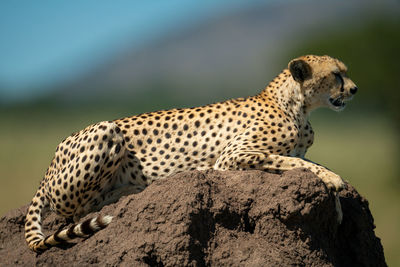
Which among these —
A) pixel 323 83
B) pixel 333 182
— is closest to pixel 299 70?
pixel 323 83

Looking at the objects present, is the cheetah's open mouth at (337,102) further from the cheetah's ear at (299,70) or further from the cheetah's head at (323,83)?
the cheetah's ear at (299,70)

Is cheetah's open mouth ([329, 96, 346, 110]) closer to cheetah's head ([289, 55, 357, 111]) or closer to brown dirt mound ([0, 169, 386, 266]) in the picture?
cheetah's head ([289, 55, 357, 111])

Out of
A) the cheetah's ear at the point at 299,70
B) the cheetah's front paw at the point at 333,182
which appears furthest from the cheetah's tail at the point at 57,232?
the cheetah's ear at the point at 299,70

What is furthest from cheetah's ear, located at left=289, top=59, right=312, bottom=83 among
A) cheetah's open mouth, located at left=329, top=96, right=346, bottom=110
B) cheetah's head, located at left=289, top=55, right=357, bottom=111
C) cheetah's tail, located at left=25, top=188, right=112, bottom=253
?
cheetah's tail, located at left=25, top=188, right=112, bottom=253

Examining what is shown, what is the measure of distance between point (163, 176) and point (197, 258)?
A: 126 cm

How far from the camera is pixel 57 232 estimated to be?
555 centimetres

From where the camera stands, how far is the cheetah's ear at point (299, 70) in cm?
643

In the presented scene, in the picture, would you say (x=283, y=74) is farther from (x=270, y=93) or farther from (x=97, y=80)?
(x=97, y=80)

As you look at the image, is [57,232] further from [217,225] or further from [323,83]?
[323,83]

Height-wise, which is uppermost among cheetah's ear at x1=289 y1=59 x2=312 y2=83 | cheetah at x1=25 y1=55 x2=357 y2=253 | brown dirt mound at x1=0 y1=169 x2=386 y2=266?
cheetah's ear at x1=289 y1=59 x2=312 y2=83

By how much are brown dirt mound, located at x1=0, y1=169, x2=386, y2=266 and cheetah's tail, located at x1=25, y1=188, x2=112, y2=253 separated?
0.06 meters

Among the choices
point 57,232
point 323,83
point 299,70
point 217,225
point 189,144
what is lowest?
point 217,225

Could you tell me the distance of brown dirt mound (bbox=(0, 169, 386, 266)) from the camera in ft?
17.0

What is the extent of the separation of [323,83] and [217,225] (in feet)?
6.13
